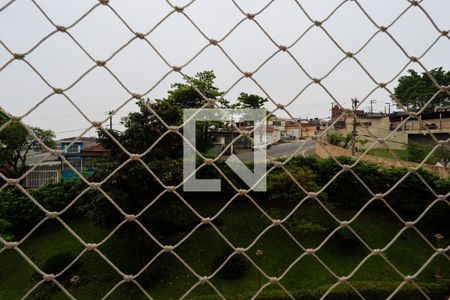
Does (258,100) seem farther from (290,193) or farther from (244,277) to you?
(244,277)

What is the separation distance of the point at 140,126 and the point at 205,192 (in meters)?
2.97

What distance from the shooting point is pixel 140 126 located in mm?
4113

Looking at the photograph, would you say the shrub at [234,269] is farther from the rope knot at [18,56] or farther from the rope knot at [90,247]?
the rope knot at [18,56]

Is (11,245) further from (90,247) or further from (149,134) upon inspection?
(149,134)

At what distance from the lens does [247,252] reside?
4.93 m

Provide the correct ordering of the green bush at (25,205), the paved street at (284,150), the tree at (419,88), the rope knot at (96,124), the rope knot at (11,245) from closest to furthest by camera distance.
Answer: the rope knot at (11,245) → the rope knot at (96,124) → the green bush at (25,205) → the paved street at (284,150) → the tree at (419,88)

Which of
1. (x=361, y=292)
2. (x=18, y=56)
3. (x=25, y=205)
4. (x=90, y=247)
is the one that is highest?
(x=18, y=56)

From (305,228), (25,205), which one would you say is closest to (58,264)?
(25,205)

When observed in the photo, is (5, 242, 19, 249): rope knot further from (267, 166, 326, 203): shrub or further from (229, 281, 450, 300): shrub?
(267, 166, 326, 203): shrub

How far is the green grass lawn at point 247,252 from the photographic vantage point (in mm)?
4270

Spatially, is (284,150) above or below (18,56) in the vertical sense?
below

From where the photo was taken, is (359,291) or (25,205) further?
(25,205)

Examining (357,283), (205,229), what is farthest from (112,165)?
(357,283)

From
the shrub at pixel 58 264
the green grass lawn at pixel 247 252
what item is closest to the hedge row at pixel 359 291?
the green grass lawn at pixel 247 252
